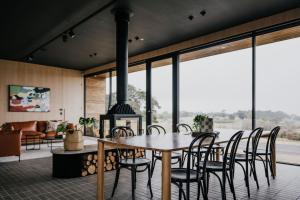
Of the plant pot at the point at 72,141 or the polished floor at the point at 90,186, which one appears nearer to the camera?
the polished floor at the point at 90,186

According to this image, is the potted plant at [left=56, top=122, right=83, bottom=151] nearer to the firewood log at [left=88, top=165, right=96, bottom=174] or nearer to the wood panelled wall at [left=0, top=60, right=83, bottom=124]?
the firewood log at [left=88, top=165, right=96, bottom=174]

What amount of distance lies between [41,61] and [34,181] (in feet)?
20.3

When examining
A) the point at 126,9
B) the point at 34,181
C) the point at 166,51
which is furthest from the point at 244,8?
the point at 34,181

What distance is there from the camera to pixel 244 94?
5.23 meters

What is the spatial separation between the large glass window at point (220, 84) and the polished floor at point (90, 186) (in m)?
1.48

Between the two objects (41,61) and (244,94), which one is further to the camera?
(41,61)

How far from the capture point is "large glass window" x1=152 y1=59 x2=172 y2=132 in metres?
6.62

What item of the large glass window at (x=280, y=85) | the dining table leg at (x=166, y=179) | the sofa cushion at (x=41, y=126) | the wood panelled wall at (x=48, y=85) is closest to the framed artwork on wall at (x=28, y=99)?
the wood panelled wall at (x=48, y=85)

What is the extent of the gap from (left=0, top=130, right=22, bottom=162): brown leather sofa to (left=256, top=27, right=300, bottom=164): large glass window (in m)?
5.22

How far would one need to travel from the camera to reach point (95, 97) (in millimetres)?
10234

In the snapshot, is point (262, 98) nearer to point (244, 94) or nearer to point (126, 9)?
point (244, 94)

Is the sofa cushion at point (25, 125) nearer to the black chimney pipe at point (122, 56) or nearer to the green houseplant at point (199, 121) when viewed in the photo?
the black chimney pipe at point (122, 56)

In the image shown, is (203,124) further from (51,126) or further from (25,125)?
(25,125)

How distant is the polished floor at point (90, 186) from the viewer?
3.06m
